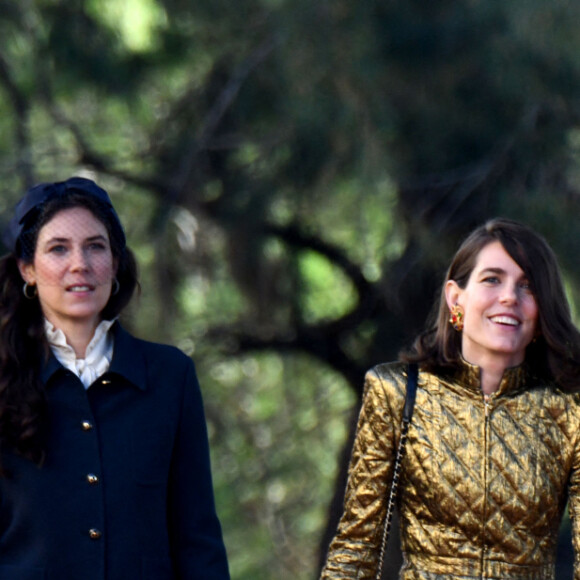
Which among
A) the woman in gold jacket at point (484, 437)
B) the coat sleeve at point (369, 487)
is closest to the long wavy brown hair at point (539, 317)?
the woman in gold jacket at point (484, 437)

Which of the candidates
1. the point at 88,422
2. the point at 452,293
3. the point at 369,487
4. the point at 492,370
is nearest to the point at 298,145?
the point at 452,293

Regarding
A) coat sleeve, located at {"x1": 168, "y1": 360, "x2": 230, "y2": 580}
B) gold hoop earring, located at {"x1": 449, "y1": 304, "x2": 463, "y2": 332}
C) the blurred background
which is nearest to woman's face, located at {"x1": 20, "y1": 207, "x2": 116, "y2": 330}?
coat sleeve, located at {"x1": 168, "y1": 360, "x2": 230, "y2": 580}

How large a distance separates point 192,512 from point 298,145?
2.77m

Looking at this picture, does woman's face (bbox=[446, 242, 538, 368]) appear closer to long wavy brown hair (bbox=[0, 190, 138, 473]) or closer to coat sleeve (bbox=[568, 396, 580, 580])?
coat sleeve (bbox=[568, 396, 580, 580])

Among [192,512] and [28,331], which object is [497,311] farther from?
[28,331]

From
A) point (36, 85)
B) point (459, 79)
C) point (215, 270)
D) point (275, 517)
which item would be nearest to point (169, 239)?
point (215, 270)

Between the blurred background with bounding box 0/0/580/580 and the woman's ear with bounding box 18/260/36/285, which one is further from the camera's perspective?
the blurred background with bounding box 0/0/580/580

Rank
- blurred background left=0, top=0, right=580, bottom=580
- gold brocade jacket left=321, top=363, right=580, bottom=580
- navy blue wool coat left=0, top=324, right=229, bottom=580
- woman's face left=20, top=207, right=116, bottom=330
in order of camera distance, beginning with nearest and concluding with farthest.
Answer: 1. navy blue wool coat left=0, top=324, right=229, bottom=580
2. woman's face left=20, top=207, right=116, bottom=330
3. gold brocade jacket left=321, top=363, right=580, bottom=580
4. blurred background left=0, top=0, right=580, bottom=580

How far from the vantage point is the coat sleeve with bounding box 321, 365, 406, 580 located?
9.20 feet

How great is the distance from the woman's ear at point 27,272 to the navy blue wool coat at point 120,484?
18 centimetres

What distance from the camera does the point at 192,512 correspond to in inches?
103

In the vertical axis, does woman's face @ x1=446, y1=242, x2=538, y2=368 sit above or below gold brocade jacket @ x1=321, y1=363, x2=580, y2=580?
above

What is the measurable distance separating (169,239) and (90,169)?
0.62 m

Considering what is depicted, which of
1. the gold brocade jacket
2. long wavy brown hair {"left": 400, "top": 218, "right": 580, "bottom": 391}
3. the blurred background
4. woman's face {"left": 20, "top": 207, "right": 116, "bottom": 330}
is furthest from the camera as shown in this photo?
the blurred background
